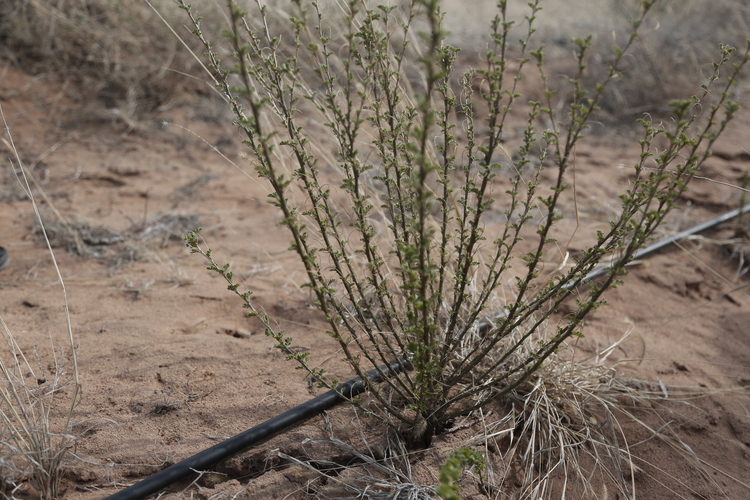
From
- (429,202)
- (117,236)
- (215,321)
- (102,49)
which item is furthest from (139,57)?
(429,202)

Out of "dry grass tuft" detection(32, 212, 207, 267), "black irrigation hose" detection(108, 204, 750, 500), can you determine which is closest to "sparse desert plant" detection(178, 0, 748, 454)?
"black irrigation hose" detection(108, 204, 750, 500)

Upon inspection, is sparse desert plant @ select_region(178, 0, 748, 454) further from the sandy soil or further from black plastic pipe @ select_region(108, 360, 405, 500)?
the sandy soil

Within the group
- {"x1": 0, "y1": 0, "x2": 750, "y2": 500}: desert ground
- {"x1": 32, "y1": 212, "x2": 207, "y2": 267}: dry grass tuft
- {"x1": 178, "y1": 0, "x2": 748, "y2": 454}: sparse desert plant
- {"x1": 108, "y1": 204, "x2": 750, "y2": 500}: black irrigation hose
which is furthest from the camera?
{"x1": 32, "y1": 212, "x2": 207, "y2": 267}: dry grass tuft

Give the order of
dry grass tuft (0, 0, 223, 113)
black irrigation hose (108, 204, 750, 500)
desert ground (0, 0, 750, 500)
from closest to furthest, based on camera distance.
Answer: black irrigation hose (108, 204, 750, 500), desert ground (0, 0, 750, 500), dry grass tuft (0, 0, 223, 113)

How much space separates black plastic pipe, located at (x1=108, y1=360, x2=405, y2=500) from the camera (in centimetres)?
165

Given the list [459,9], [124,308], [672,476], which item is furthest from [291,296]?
[459,9]

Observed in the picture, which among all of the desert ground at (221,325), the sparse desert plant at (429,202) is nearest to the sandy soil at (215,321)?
the desert ground at (221,325)

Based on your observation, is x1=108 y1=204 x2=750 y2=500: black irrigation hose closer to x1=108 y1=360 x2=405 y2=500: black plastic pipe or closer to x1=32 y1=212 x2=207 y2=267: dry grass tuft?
x1=108 y1=360 x2=405 y2=500: black plastic pipe

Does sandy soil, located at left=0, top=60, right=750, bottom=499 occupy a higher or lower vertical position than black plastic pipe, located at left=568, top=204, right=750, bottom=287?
lower

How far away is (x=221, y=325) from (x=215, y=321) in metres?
0.05

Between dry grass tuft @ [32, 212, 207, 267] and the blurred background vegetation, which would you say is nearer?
dry grass tuft @ [32, 212, 207, 267]

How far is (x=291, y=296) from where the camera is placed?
9.25ft

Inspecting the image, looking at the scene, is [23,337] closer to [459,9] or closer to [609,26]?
[609,26]

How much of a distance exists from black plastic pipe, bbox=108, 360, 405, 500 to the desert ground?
4 centimetres
